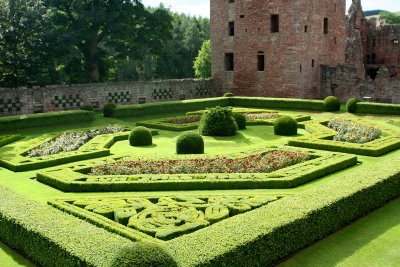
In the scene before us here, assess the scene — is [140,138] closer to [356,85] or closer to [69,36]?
[69,36]

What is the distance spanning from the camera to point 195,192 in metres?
11.1

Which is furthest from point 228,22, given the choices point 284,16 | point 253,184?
point 253,184

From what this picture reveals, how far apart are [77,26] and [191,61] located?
27.9 metres

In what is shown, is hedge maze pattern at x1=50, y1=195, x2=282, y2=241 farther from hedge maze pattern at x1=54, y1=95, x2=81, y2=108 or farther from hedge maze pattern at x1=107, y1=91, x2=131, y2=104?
hedge maze pattern at x1=107, y1=91, x2=131, y2=104

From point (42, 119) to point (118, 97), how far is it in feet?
26.3

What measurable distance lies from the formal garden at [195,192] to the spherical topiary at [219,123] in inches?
2.0

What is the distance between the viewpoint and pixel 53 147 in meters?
16.5

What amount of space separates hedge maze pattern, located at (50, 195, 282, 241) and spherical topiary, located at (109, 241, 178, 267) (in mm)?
1963

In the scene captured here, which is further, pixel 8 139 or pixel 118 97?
pixel 118 97

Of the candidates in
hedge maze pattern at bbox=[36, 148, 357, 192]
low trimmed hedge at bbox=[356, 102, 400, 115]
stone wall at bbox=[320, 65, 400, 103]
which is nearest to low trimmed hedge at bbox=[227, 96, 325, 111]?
low trimmed hedge at bbox=[356, 102, 400, 115]

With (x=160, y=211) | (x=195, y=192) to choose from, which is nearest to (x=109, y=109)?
(x=195, y=192)

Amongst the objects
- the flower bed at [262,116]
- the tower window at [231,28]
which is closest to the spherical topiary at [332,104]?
the flower bed at [262,116]

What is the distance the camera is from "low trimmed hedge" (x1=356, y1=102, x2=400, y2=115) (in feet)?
79.9

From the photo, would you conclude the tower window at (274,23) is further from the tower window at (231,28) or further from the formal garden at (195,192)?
the formal garden at (195,192)
